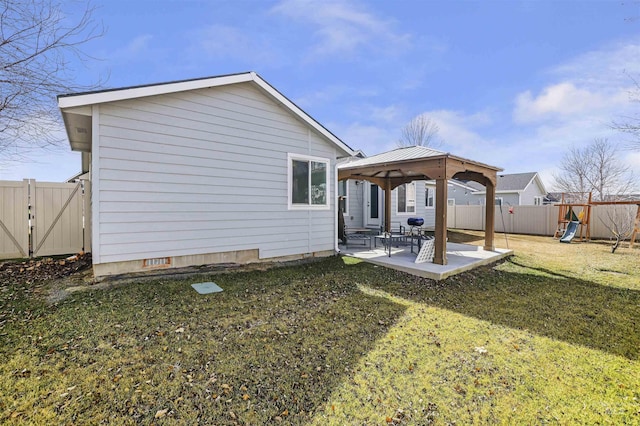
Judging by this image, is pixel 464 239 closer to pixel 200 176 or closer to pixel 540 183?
pixel 200 176

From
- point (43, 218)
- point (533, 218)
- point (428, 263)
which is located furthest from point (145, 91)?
point (533, 218)

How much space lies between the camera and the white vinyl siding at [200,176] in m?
5.09

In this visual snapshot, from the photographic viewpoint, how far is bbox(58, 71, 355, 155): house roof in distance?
4.74 metres

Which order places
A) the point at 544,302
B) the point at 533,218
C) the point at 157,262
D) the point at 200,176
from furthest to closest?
1. the point at 533,218
2. the point at 200,176
3. the point at 157,262
4. the point at 544,302

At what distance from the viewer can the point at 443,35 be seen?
10109 mm

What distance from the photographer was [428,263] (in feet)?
22.7

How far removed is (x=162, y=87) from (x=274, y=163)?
2653 mm

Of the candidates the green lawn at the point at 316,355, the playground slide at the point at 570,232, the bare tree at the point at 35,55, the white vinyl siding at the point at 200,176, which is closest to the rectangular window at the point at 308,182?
the white vinyl siding at the point at 200,176

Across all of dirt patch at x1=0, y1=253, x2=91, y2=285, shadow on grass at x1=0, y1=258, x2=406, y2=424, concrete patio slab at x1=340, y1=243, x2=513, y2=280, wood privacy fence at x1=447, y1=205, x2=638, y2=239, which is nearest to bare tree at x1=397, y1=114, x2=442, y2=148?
wood privacy fence at x1=447, y1=205, x2=638, y2=239

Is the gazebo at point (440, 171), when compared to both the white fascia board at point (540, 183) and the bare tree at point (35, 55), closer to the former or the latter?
the bare tree at point (35, 55)

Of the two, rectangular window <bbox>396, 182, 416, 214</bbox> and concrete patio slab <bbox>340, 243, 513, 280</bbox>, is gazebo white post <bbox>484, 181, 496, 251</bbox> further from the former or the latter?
rectangular window <bbox>396, 182, 416, 214</bbox>

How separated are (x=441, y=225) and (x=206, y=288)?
522 centimetres

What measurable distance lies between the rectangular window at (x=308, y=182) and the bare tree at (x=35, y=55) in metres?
5.47

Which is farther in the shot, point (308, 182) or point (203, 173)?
point (308, 182)
